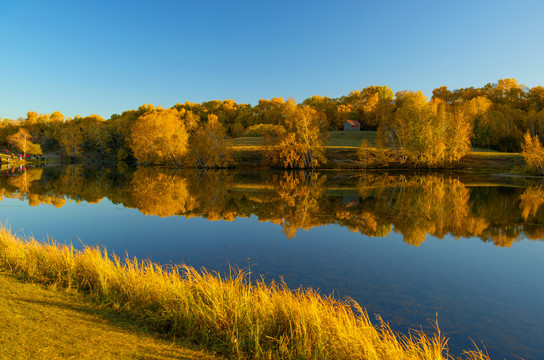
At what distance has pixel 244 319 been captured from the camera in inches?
227

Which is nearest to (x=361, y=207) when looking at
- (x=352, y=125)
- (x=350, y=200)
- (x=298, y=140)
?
(x=350, y=200)

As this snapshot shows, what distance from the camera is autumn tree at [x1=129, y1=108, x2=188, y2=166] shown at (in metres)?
67.1

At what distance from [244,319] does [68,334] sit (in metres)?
2.90

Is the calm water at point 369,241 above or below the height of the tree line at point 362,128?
below

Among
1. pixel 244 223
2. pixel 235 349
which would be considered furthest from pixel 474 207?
pixel 235 349

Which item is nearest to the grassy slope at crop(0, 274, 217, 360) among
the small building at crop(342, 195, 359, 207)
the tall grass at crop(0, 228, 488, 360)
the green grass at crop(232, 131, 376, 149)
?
the tall grass at crop(0, 228, 488, 360)

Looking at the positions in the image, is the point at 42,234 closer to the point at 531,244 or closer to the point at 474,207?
the point at 531,244

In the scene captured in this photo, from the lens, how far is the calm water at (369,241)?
7.88 m

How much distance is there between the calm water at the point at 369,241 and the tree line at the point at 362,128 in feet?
99.5

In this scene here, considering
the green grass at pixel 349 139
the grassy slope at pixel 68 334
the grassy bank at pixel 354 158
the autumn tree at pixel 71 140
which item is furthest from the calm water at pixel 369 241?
the autumn tree at pixel 71 140

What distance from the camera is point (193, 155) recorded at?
221 ft

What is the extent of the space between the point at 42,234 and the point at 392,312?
15376mm

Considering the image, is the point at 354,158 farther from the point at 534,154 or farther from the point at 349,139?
the point at 534,154

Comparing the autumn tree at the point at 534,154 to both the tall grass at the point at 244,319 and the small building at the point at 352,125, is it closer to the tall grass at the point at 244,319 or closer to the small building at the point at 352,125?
the tall grass at the point at 244,319
